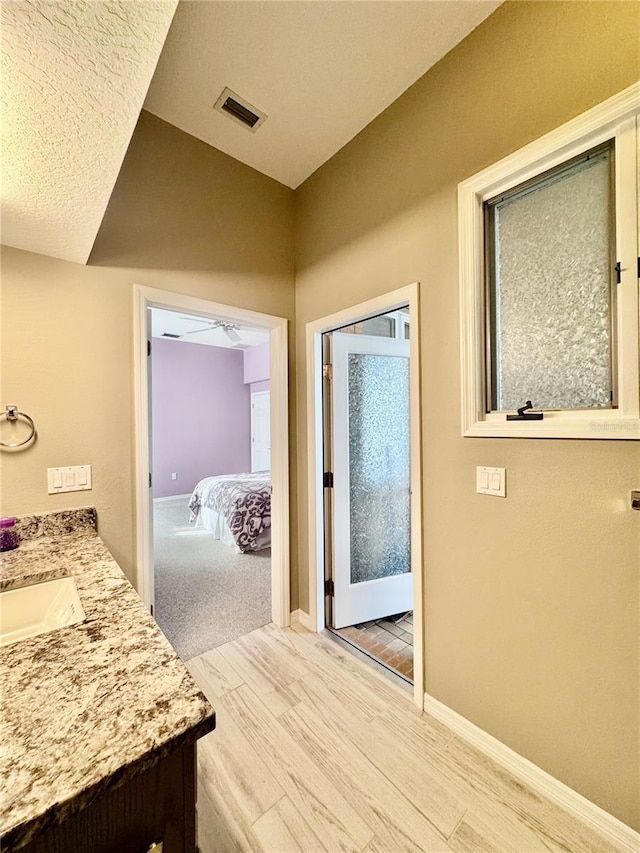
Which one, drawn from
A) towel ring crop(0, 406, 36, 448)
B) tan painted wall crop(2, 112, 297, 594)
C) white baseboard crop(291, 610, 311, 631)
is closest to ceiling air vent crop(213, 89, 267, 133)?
tan painted wall crop(2, 112, 297, 594)

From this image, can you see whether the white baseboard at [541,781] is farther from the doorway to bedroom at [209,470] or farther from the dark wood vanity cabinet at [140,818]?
the dark wood vanity cabinet at [140,818]

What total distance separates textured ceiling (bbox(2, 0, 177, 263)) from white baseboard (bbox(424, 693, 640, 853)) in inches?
97.3

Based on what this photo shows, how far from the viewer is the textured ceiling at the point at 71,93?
2.33 ft

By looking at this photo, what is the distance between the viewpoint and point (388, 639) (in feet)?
7.50

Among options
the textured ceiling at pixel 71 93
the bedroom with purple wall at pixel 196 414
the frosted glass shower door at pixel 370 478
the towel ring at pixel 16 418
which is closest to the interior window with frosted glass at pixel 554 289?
the frosted glass shower door at pixel 370 478

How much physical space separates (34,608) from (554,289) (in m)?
2.11

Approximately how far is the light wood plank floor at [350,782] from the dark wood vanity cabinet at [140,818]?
0.91m

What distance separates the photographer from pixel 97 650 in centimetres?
74

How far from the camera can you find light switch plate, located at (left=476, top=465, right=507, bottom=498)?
1.37 m

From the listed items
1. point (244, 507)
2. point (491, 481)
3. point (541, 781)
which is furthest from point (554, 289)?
point (244, 507)

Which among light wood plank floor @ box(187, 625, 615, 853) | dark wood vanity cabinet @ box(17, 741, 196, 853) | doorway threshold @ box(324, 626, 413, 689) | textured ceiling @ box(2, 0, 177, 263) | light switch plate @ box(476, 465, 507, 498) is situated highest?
textured ceiling @ box(2, 0, 177, 263)

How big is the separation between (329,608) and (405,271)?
212 cm

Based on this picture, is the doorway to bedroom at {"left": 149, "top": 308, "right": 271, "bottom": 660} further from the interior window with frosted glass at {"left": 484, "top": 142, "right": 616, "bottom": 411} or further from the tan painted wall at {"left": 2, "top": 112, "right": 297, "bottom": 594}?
the interior window with frosted glass at {"left": 484, "top": 142, "right": 616, "bottom": 411}

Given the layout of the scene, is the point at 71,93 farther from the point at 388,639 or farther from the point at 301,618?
the point at 388,639
